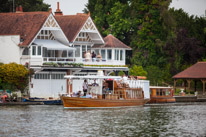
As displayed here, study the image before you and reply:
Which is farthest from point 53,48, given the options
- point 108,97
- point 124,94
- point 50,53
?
point 108,97

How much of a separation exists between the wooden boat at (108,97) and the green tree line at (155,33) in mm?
21732

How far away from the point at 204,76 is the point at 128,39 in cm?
1970

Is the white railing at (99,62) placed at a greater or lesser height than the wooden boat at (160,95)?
greater

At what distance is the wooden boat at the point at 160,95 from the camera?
67.9 m

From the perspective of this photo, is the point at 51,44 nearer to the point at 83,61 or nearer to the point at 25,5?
the point at 83,61

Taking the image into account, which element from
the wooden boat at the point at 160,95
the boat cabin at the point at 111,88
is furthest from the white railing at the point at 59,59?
the wooden boat at the point at 160,95

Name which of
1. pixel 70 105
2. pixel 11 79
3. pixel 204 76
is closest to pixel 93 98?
pixel 70 105

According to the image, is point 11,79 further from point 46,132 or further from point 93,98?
point 46,132

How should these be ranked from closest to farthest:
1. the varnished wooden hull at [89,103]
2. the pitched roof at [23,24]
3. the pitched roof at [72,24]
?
the varnished wooden hull at [89,103]
the pitched roof at [23,24]
the pitched roof at [72,24]

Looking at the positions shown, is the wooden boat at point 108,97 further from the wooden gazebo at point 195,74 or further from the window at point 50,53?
the wooden gazebo at point 195,74

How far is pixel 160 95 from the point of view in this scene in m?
68.6

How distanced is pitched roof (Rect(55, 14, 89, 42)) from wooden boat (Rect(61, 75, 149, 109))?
12.3 metres

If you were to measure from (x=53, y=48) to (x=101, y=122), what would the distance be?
75.1 feet

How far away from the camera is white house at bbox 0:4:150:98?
66.9 metres
